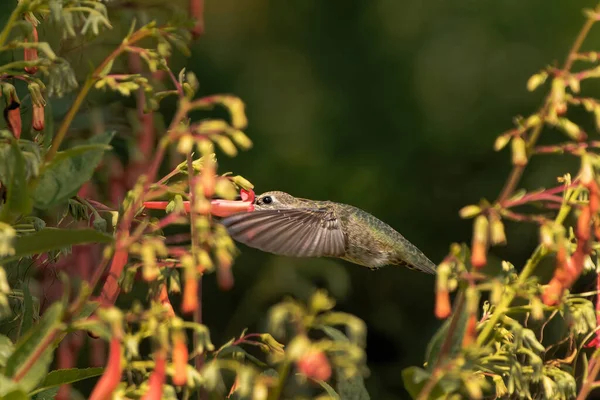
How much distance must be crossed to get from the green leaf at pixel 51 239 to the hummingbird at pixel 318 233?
963 mm

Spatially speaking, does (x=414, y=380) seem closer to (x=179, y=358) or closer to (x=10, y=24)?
(x=179, y=358)

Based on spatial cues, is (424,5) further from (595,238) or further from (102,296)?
(102,296)

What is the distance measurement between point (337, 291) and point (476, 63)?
1.49 m

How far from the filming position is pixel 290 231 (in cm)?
320

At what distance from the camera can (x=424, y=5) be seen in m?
Answer: 5.17

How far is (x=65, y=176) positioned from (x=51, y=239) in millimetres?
123

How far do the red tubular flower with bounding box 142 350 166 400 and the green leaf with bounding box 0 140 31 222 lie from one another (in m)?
0.35

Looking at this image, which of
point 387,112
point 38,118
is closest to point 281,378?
point 38,118

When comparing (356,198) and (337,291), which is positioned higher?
(356,198)

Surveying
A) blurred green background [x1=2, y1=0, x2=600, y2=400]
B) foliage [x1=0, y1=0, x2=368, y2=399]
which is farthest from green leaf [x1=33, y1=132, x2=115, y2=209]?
blurred green background [x1=2, y1=0, x2=600, y2=400]

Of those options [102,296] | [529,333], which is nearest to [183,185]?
[102,296]

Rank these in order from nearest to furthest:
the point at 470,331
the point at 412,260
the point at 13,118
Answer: the point at 470,331 < the point at 13,118 < the point at 412,260

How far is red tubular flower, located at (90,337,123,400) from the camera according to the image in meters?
1.56

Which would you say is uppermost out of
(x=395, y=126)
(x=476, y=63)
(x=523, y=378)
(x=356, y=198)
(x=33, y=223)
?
(x=476, y=63)
